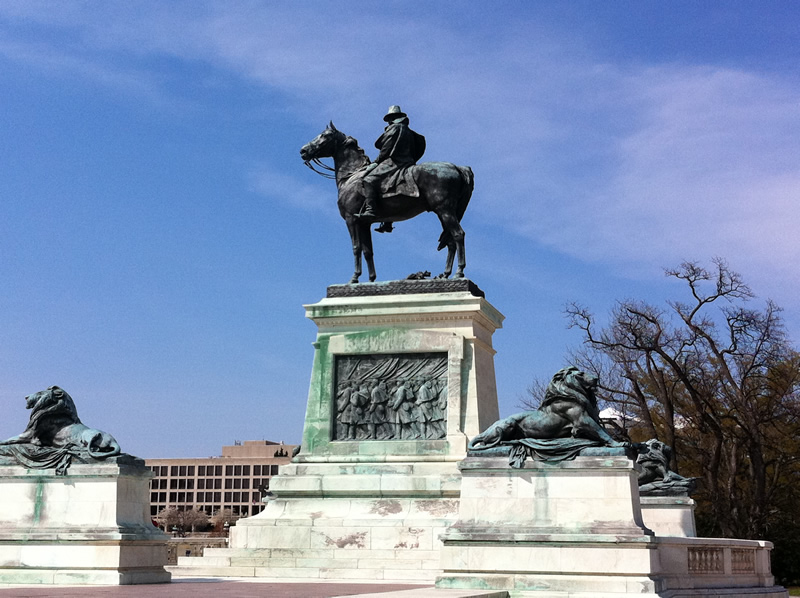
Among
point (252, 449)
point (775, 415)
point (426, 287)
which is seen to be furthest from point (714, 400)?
point (252, 449)

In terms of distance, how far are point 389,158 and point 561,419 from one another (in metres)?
8.98

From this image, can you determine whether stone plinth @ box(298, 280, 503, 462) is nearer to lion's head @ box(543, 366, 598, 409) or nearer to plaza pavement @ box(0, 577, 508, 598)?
plaza pavement @ box(0, 577, 508, 598)

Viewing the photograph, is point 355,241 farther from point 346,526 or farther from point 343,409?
point 346,526

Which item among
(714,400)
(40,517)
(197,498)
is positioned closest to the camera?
(40,517)

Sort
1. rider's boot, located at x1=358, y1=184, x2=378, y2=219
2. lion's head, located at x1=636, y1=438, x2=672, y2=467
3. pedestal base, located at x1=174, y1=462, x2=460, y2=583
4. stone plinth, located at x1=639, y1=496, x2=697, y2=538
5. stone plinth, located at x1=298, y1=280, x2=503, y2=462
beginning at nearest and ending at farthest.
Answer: pedestal base, located at x1=174, y1=462, x2=460, y2=583 < stone plinth, located at x1=298, y1=280, x2=503, y2=462 < stone plinth, located at x1=639, y1=496, x2=697, y2=538 < lion's head, located at x1=636, y1=438, x2=672, y2=467 < rider's boot, located at x1=358, y1=184, x2=378, y2=219

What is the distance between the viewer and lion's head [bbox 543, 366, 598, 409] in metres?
15.7

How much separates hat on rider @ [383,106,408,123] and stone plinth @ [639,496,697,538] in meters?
9.32

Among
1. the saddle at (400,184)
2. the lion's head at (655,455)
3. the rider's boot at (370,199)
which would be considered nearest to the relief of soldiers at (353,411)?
the rider's boot at (370,199)

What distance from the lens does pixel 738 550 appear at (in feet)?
56.7

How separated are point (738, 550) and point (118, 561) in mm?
9511

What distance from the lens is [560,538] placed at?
14.6m

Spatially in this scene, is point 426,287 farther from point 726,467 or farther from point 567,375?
point 726,467

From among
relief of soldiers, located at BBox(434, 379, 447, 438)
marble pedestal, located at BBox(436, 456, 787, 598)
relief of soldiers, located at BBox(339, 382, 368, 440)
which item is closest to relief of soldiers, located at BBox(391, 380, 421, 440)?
relief of soldiers, located at BBox(434, 379, 447, 438)

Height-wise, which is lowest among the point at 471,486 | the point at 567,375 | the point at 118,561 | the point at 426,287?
the point at 118,561
